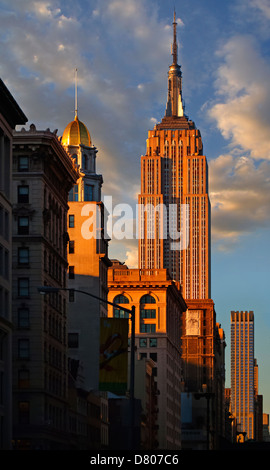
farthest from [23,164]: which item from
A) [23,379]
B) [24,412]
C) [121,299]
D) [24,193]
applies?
[121,299]

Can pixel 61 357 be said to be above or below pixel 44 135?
below

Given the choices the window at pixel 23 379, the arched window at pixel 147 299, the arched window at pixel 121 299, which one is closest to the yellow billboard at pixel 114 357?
the window at pixel 23 379

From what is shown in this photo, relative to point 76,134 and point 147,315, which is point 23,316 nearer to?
point 76,134

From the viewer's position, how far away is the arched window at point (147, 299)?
184625mm

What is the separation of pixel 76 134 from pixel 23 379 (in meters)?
57.7

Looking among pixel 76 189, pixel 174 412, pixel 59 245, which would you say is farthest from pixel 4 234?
pixel 174 412

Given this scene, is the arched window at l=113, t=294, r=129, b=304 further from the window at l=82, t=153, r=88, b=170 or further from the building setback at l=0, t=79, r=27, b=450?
the building setback at l=0, t=79, r=27, b=450

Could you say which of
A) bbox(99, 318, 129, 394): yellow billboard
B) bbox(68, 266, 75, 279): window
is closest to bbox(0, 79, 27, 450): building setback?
bbox(99, 318, 129, 394): yellow billboard

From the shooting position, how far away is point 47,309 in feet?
313

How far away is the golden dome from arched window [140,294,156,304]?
4773 centimetres

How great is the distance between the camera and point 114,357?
1706 inches

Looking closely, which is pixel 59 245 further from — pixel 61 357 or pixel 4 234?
pixel 4 234
